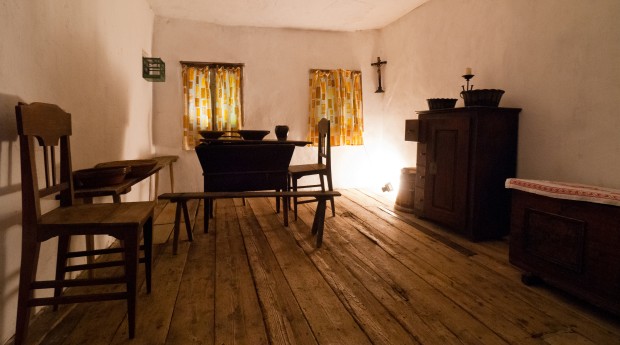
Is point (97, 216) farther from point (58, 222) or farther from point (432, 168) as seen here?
point (432, 168)

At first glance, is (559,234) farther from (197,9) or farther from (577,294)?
(197,9)

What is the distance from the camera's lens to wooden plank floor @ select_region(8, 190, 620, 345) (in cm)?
163

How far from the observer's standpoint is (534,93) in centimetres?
294

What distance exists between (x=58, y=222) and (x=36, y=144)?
600mm

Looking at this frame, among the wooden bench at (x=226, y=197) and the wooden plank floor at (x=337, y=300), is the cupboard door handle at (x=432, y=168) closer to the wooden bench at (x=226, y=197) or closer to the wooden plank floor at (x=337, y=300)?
the wooden plank floor at (x=337, y=300)

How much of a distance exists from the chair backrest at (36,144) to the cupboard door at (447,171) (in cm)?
280

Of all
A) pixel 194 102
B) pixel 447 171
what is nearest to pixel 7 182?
pixel 447 171

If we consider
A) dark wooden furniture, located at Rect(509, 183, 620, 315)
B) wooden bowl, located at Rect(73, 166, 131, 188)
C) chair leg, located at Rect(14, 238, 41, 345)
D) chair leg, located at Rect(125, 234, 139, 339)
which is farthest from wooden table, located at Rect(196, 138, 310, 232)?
dark wooden furniture, located at Rect(509, 183, 620, 315)

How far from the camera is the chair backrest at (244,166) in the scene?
3053 mm

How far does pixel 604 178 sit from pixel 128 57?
4064mm

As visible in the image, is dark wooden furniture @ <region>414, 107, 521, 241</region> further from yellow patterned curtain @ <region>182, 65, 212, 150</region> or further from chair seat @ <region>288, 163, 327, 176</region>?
yellow patterned curtain @ <region>182, 65, 212, 150</region>

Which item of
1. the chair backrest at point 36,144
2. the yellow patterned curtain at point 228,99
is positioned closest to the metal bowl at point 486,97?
the chair backrest at point 36,144

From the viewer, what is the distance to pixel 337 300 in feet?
6.46

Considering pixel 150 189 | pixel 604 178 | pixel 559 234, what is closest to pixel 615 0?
pixel 604 178
